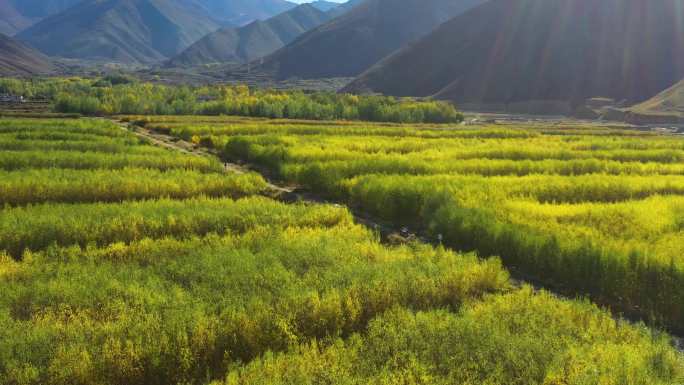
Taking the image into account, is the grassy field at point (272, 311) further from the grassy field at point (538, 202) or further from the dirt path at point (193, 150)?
the dirt path at point (193, 150)

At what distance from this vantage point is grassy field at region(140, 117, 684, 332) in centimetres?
1176

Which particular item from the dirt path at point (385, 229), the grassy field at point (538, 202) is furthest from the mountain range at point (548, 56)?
the dirt path at point (385, 229)

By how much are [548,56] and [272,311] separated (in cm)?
12804

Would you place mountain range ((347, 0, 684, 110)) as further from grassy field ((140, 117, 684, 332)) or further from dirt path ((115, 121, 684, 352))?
dirt path ((115, 121, 684, 352))

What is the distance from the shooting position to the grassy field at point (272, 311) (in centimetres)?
724

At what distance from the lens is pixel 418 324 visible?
28.0 ft

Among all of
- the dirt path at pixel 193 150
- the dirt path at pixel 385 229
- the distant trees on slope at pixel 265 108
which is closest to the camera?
the dirt path at pixel 385 229

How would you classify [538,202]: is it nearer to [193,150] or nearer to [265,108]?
[193,150]

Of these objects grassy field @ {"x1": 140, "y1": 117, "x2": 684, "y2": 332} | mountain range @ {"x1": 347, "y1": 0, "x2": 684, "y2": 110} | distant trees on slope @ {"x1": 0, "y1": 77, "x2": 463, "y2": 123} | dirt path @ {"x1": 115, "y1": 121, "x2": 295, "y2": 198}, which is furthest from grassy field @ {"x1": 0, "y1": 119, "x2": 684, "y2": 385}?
mountain range @ {"x1": 347, "y1": 0, "x2": 684, "y2": 110}

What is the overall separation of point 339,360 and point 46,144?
28.2 m

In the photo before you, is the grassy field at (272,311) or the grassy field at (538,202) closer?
the grassy field at (272,311)

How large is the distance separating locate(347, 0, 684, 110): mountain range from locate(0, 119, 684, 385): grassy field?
110 m

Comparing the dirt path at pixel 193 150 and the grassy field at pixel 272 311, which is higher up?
the dirt path at pixel 193 150

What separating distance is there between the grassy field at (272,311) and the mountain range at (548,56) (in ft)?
359
